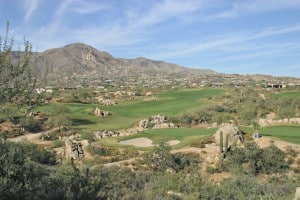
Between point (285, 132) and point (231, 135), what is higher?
point (231, 135)

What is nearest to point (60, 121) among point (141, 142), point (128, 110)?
point (128, 110)

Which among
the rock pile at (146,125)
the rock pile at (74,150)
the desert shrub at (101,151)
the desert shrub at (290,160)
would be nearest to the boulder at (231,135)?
the desert shrub at (290,160)

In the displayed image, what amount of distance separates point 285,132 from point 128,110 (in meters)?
34.3

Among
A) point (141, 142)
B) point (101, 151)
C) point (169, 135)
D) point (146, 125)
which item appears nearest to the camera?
point (101, 151)

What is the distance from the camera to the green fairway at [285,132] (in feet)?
98.3

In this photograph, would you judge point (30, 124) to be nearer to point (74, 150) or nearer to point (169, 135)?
point (74, 150)

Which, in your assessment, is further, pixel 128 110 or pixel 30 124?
pixel 128 110

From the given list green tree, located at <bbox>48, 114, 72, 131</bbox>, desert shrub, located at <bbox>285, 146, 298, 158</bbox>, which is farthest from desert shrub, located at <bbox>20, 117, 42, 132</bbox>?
desert shrub, located at <bbox>285, 146, 298, 158</bbox>

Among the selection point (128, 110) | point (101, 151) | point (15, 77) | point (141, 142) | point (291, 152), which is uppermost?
point (15, 77)

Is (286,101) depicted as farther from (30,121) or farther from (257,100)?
(30,121)

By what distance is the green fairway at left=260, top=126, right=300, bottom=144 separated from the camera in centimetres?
2995

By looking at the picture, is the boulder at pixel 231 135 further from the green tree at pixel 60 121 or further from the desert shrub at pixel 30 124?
the desert shrub at pixel 30 124

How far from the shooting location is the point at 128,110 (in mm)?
64562

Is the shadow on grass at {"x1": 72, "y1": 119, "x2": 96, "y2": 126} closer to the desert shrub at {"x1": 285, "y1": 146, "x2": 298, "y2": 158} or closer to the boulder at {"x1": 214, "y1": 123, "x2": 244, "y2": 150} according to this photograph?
the boulder at {"x1": 214, "y1": 123, "x2": 244, "y2": 150}
